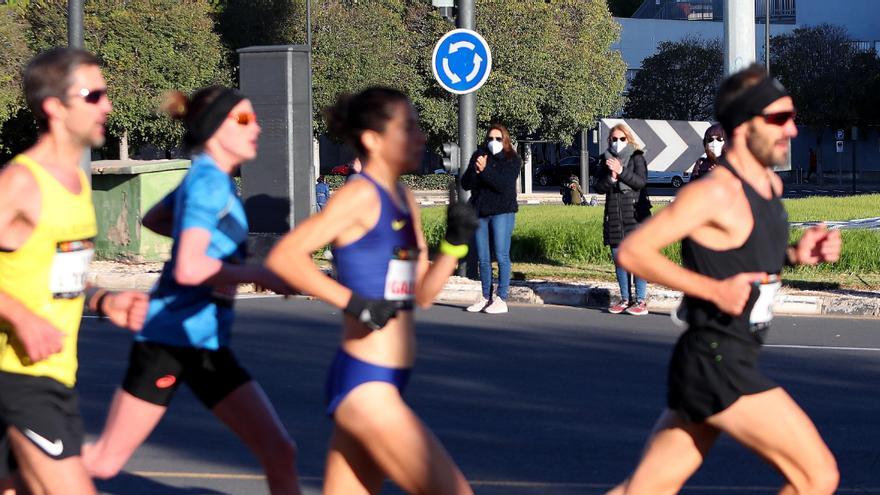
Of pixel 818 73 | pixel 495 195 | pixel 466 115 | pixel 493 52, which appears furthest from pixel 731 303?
pixel 818 73

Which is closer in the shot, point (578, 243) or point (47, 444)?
point (47, 444)

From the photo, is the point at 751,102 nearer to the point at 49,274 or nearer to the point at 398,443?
the point at 398,443

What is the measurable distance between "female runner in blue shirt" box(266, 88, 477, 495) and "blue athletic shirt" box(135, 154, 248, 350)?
Answer: 359 mm

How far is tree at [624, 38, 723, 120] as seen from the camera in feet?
200

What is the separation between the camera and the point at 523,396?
8.48 metres

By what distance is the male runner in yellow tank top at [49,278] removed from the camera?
4.08 m

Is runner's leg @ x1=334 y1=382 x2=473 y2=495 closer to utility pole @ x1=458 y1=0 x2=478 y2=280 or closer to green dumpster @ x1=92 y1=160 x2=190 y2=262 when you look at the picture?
utility pole @ x1=458 y1=0 x2=478 y2=280

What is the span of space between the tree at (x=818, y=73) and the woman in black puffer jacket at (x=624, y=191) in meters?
47.8

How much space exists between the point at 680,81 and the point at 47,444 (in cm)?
5933

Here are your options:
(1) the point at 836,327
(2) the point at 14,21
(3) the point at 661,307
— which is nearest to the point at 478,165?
(3) the point at 661,307

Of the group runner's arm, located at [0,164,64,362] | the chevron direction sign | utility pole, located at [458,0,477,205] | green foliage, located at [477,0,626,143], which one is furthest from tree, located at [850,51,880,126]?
runner's arm, located at [0,164,64,362]

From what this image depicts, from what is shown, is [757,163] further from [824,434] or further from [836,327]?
[836,327]

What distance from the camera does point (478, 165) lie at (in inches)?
499

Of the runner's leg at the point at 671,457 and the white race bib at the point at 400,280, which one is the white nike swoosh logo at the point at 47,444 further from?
the runner's leg at the point at 671,457
